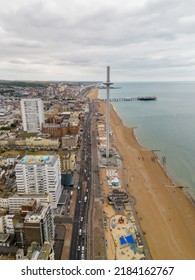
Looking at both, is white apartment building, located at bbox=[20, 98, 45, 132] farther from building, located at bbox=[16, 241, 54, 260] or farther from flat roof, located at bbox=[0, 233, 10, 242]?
building, located at bbox=[16, 241, 54, 260]

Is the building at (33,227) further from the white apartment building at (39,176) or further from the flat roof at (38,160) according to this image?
the flat roof at (38,160)

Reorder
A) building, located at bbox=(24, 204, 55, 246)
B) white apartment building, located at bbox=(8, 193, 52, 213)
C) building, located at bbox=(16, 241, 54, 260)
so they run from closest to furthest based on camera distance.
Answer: building, located at bbox=(16, 241, 54, 260)
building, located at bbox=(24, 204, 55, 246)
white apartment building, located at bbox=(8, 193, 52, 213)

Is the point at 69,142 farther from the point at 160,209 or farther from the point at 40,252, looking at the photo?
the point at 40,252

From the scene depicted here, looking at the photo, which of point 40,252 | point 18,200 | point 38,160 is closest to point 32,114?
point 38,160

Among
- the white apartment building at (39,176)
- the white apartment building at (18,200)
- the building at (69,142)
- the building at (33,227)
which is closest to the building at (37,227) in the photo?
the building at (33,227)

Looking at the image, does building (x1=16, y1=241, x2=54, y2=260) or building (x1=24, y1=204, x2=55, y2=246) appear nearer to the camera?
building (x1=16, y1=241, x2=54, y2=260)

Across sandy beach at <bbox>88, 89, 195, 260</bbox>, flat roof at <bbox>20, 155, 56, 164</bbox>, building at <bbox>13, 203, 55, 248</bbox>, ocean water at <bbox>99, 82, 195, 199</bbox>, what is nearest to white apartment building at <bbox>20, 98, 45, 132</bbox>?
ocean water at <bbox>99, 82, 195, 199</bbox>
